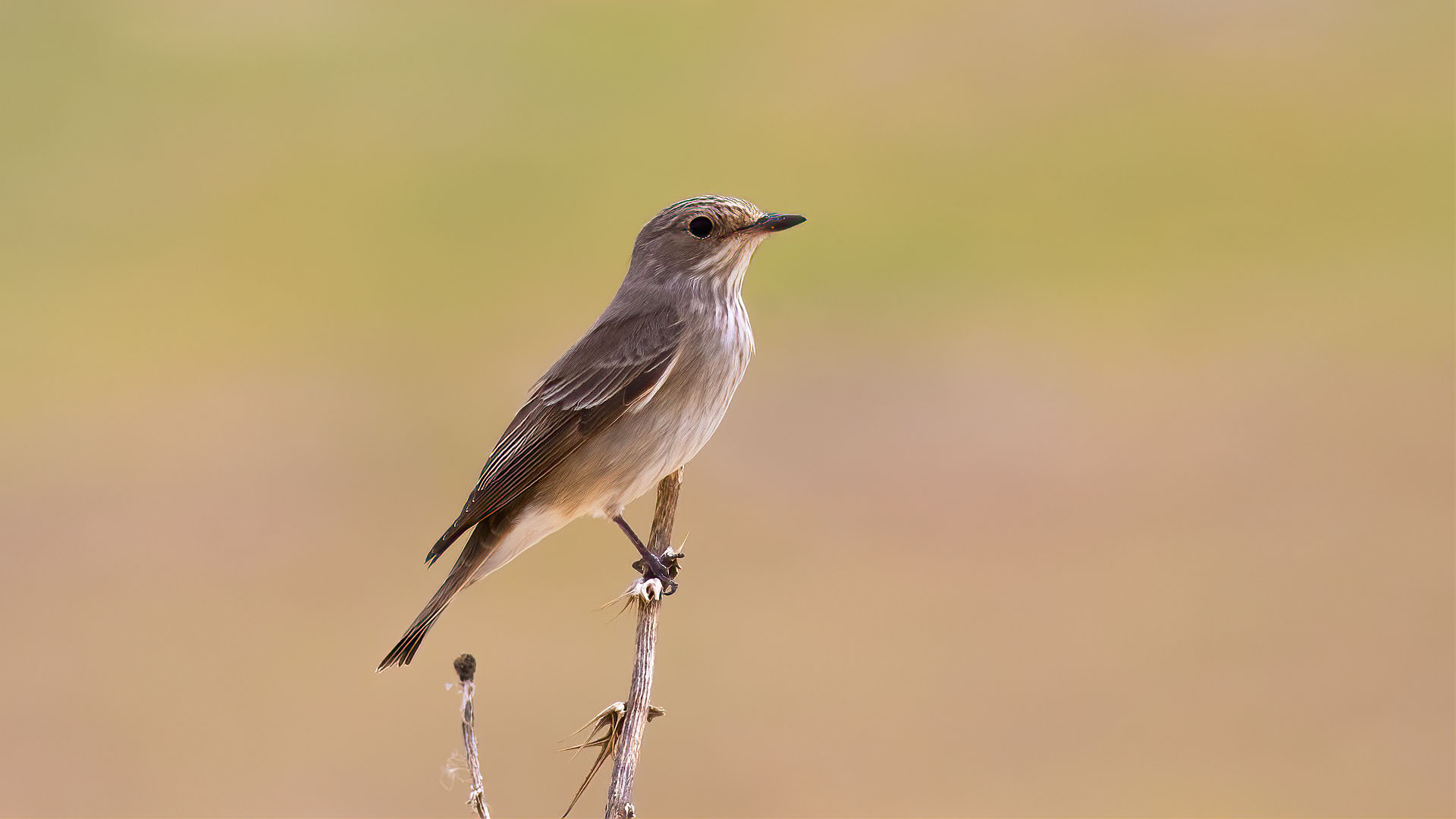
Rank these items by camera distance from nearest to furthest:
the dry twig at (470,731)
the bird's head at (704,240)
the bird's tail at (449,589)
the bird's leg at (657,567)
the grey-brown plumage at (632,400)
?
the dry twig at (470,731), the bird's tail at (449,589), the bird's leg at (657,567), the grey-brown plumage at (632,400), the bird's head at (704,240)

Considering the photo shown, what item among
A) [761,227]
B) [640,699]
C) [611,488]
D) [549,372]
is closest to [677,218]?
[761,227]

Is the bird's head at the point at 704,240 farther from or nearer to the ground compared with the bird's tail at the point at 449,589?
Answer: farther from the ground

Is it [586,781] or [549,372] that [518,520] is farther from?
[586,781]

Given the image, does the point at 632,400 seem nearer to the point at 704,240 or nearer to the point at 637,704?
Result: the point at 704,240

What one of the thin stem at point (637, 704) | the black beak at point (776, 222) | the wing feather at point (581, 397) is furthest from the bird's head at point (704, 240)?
the thin stem at point (637, 704)

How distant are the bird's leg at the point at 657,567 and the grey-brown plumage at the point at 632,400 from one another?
0.07 ft

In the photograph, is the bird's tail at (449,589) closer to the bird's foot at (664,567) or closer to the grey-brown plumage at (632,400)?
the grey-brown plumage at (632,400)

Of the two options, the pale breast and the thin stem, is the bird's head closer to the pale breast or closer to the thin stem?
the pale breast

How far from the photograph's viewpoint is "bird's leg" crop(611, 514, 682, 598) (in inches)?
180

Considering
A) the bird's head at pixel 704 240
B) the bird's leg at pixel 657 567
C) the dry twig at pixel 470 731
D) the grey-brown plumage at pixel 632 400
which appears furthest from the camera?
the bird's head at pixel 704 240

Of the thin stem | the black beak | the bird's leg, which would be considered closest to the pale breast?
the bird's leg

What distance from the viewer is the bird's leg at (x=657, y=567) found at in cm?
458

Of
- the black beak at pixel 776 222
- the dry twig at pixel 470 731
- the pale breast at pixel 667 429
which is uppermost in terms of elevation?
the black beak at pixel 776 222

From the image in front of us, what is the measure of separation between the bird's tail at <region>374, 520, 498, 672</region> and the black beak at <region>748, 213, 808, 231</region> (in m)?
1.65
